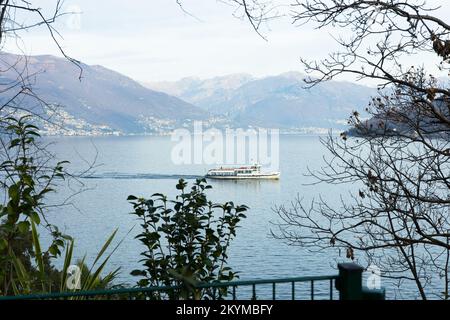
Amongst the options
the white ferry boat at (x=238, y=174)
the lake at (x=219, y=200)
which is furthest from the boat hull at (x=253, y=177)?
the lake at (x=219, y=200)

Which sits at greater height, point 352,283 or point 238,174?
point 238,174

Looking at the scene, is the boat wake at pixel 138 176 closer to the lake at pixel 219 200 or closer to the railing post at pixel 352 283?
the lake at pixel 219 200

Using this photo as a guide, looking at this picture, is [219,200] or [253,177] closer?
[219,200]

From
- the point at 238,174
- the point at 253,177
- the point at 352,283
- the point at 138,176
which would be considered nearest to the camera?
the point at 352,283

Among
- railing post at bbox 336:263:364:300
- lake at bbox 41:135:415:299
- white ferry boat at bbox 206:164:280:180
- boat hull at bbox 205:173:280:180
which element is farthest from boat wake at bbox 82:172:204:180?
railing post at bbox 336:263:364:300

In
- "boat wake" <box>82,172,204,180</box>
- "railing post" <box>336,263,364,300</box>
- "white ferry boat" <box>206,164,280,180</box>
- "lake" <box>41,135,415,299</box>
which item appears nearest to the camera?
"railing post" <box>336,263,364,300</box>

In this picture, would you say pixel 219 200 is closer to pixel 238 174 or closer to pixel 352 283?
pixel 238 174

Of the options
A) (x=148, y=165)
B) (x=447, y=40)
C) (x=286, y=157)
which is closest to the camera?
(x=447, y=40)

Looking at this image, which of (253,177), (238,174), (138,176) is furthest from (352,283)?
(138,176)

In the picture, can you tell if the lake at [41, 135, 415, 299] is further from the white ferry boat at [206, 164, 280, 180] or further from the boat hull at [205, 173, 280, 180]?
the white ferry boat at [206, 164, 280, 180]

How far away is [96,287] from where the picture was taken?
5.57 meters
